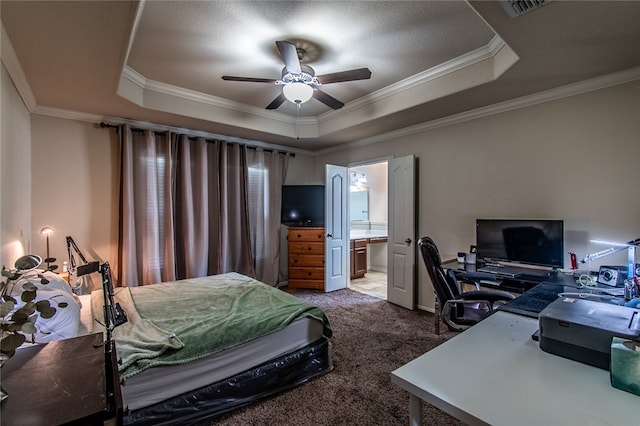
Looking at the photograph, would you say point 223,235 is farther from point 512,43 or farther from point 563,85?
point 563,85

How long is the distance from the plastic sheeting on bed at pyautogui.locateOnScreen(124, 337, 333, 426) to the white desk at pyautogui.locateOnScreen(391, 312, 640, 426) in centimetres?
138

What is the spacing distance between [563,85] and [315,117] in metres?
2.87

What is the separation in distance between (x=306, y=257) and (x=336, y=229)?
0.68 metres

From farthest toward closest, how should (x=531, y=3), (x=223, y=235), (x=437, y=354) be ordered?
(x=223, y=235), (x=531, y=3), (x=437, y=354)

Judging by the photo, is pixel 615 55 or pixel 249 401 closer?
pixel 249 401

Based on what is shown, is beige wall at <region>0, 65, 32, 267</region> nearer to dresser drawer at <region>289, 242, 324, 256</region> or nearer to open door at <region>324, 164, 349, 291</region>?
dresser drawer at <region>289, 242, 324, 256</region>

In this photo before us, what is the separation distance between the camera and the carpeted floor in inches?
74.7

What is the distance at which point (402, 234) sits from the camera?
13.2ft

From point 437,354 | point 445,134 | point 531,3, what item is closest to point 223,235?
point 445,134

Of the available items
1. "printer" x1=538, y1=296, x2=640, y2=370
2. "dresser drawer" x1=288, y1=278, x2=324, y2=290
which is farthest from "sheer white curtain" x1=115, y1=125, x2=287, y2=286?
"printer" x1=538, y1=296, x2=640, y2=370

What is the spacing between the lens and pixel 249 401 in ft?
6.54

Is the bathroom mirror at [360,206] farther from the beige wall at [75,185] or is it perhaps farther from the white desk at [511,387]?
the white desk at [511,387]

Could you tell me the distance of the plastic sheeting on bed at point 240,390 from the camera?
5.55 ft

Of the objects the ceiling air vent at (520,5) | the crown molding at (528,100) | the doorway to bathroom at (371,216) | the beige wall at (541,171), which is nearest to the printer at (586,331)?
the ceiling air vent at (520,5)
